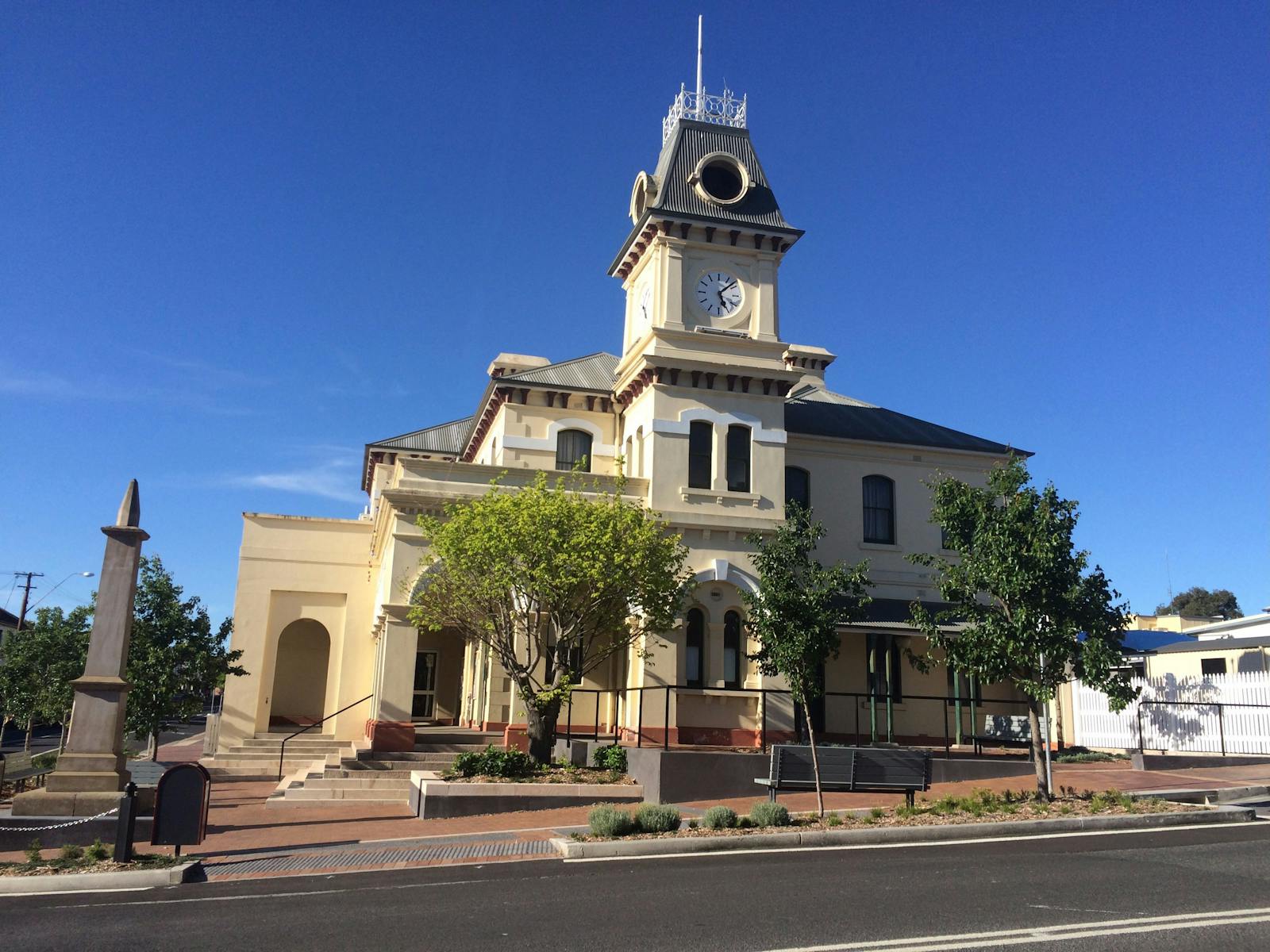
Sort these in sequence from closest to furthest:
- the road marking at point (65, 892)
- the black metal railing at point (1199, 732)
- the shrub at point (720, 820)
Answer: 1. the road marking at point (65, 892)
2. the shrub at point (720, 820)
3. the black metal railing at point (1199, 732)

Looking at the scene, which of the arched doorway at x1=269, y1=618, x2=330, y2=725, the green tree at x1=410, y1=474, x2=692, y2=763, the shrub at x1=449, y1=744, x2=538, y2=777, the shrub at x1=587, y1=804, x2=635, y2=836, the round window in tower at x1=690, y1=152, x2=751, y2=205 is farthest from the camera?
the arched doorway at x1=269, y1=618, x2=330, y2=725

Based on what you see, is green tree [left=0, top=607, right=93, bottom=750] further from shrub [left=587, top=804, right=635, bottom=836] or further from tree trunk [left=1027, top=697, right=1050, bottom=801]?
tree trunk [left=1027, top=697, right=1050, bottom=801]

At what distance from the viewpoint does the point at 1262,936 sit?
7570 millimetres

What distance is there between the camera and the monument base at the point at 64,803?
13961mm

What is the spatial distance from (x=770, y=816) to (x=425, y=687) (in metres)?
18.7

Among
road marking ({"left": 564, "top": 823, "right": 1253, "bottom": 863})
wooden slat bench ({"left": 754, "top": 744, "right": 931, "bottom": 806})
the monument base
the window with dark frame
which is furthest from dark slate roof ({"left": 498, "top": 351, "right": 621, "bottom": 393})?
the window with dark frame

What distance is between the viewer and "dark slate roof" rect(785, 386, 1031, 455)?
28.9m

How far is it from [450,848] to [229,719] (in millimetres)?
17276

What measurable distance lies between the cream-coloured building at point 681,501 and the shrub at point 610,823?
805 cm

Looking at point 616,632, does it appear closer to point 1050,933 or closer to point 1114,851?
point 1114,851

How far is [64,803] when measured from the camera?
46.2 feet

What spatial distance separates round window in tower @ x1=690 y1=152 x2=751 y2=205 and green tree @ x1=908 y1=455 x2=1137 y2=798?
12.4m

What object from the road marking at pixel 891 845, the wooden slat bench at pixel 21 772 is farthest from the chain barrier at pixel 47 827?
the road marking at pixel 891 845

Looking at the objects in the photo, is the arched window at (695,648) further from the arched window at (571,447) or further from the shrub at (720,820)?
the shrub at (720,820)
